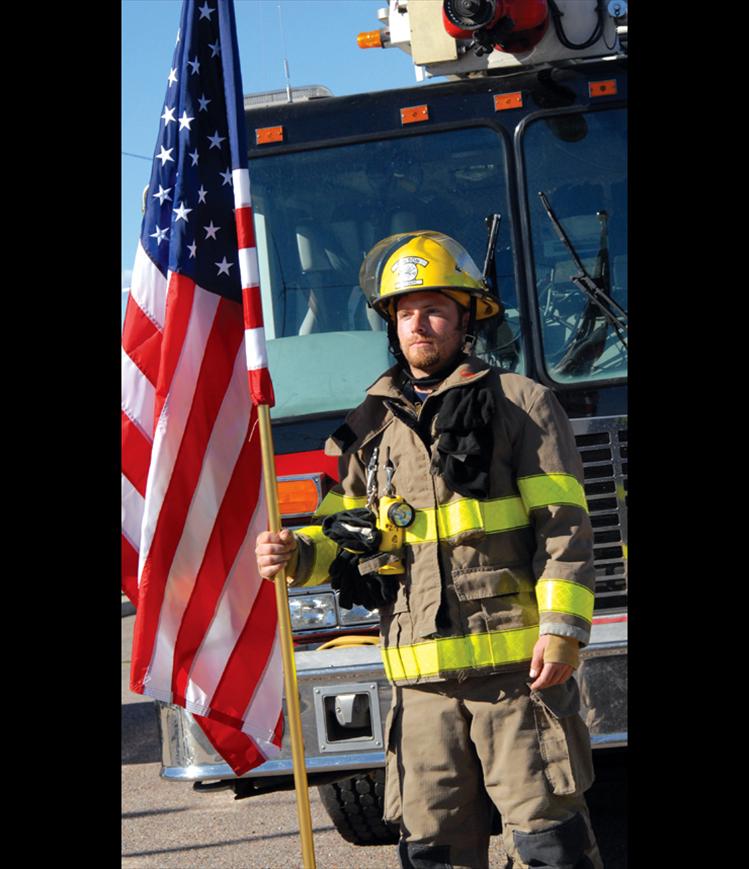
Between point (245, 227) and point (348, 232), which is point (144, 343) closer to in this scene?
point (245, 227)

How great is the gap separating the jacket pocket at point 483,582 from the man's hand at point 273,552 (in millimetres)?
474

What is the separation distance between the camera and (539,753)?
10.9ft

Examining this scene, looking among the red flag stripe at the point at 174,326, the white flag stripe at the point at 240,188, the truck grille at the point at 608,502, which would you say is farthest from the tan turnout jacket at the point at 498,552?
the truck grille at the point at 608,502

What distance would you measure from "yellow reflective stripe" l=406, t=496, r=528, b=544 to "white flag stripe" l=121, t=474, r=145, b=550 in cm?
85

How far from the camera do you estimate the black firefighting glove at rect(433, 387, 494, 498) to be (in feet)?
11.2

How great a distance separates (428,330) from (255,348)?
1.62 ft

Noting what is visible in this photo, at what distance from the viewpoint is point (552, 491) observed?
339 cm

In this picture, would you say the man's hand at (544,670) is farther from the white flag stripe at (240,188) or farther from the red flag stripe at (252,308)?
the white flag stripe at (240,188)

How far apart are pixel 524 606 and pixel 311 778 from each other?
1351 millimetres

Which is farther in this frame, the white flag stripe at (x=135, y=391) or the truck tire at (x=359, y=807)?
the truck tire at (x=359, y=807)

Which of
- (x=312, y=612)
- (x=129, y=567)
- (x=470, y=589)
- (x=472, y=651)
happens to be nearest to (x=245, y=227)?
(x=129, y=567)

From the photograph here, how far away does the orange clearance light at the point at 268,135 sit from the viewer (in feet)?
17.0

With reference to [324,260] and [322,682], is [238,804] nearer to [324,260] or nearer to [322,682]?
[322,682]
